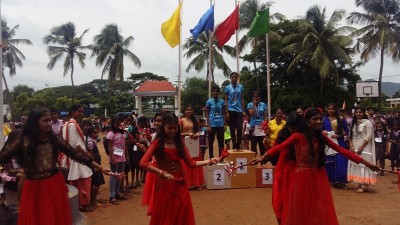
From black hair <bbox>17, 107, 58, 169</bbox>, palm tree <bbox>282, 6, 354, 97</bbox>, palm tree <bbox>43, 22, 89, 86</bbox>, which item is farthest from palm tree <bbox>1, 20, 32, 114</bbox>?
black hair <bbox>17, 107, 58, 169</bbox>

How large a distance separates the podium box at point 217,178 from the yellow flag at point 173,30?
16.5 ft

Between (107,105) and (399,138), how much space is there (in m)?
39.5

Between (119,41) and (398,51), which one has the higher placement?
(119,41)

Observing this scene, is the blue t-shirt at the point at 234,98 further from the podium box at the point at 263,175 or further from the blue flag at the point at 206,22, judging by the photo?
the blue flag at the point at 206,22

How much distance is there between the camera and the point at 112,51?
140 feet

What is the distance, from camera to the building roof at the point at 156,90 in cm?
4166

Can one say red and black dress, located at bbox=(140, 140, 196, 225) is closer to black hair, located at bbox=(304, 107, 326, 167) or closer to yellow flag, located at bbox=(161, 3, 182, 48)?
black hair, located at bbox=(304, 107, 326, 167)

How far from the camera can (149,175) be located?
5.09 metres

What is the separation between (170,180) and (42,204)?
1356mm

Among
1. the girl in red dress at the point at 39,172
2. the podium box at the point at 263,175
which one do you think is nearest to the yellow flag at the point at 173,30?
the podium box at the point at 263,175

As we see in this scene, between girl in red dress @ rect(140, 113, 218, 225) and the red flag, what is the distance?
897cm

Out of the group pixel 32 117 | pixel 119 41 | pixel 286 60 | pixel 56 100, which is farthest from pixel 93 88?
pixel 32 117

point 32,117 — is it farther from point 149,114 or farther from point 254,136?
point 149,114

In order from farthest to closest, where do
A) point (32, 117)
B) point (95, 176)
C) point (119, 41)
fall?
point (119, 41) → point (95, 176) → point (32, 117)
